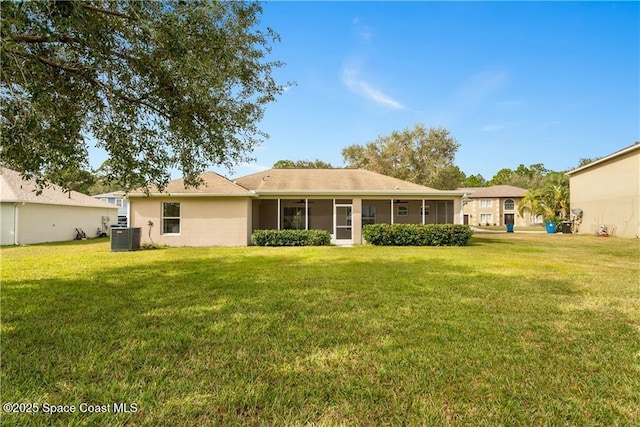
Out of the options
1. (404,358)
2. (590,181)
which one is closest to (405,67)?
(404,358)

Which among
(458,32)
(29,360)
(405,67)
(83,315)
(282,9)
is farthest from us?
(405,67)

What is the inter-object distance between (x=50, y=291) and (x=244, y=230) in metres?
9.91

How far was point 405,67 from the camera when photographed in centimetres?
1373

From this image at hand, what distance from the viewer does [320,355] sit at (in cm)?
329

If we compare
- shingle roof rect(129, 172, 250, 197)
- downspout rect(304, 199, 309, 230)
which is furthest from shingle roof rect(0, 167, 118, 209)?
downspout rect(304, 199, 309, 230)

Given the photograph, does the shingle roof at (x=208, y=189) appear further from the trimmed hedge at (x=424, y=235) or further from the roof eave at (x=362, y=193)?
the trimmed hedge at (x=424, y=235)

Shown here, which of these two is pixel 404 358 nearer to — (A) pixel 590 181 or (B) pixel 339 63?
(B) pixel 339 63

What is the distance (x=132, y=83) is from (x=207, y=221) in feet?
34.5

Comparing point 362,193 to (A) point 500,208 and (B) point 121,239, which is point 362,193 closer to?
(B) point 121,239

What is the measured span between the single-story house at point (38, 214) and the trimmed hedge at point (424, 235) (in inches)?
627

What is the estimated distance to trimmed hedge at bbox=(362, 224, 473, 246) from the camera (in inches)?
619

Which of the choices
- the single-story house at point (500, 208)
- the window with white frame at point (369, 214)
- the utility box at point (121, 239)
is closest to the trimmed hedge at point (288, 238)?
the window with white frame at point (369, 214)

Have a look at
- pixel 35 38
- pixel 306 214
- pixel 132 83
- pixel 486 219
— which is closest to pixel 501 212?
pixel 486 219

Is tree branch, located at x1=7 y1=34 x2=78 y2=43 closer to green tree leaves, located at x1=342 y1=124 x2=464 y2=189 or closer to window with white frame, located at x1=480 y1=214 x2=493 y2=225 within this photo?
green tree leaves, located at x1=342 y1=124 x2=464 y2=189
